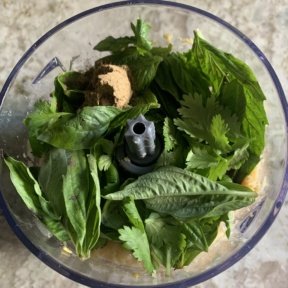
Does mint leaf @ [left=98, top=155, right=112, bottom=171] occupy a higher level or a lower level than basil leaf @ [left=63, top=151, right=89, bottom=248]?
higher

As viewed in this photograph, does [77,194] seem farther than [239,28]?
No

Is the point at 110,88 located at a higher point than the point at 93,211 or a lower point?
higher

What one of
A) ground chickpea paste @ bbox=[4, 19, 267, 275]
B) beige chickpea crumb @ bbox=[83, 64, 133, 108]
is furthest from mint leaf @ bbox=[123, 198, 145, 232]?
beige chickpea crumb @ bbox=[83, 64, 133, 108]

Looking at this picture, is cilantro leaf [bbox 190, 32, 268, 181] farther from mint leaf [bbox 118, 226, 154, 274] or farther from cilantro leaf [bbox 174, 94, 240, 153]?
mint leaf [bbox 118, 226, 154, 274]

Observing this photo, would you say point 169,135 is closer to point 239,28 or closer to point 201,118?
point 201,118

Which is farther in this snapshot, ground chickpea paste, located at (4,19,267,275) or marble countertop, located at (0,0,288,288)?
marble countertop, located at (0,0,288,288)

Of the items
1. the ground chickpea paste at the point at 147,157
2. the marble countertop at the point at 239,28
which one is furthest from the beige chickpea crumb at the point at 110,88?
the marble countertop at the point at 239,28

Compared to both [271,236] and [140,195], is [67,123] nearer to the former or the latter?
[140,195]

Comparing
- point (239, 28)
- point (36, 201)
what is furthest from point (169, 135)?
point (239, 28)
